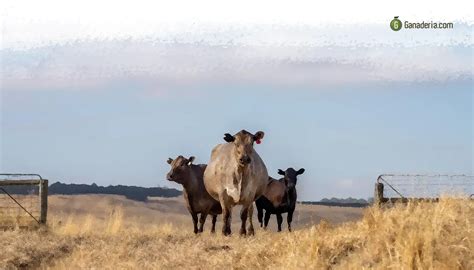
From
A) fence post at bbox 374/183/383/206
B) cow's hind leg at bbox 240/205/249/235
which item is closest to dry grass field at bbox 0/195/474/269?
cow's hind leg at bbox 240/205/249/235

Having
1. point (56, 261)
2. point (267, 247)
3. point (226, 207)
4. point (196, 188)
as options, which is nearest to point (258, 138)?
point (226, 207)

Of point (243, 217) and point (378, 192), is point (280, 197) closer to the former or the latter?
point (378, 192)

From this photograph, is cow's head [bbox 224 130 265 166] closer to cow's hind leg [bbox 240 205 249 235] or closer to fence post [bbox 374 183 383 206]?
cow's hind leg [bbox 240 205 249 235]

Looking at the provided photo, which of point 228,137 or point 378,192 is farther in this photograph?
point 378,192

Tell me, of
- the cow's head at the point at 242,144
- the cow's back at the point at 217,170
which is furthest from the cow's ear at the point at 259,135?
the cow's back at the point at 217,170

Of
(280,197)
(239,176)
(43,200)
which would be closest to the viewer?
(239,176)

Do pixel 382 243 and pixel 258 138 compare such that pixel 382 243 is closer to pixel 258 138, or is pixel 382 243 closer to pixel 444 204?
pixel 444 204

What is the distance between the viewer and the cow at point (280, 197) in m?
27.9

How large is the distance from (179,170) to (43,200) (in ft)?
15.3

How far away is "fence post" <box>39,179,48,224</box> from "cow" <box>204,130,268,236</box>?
690 centimetres

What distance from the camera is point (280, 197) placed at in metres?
28.0

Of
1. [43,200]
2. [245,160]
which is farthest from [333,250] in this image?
[43,200]

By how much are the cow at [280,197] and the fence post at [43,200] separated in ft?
24.9

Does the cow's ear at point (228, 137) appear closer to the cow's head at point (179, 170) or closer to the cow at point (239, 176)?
the cow at point (239, 176)
